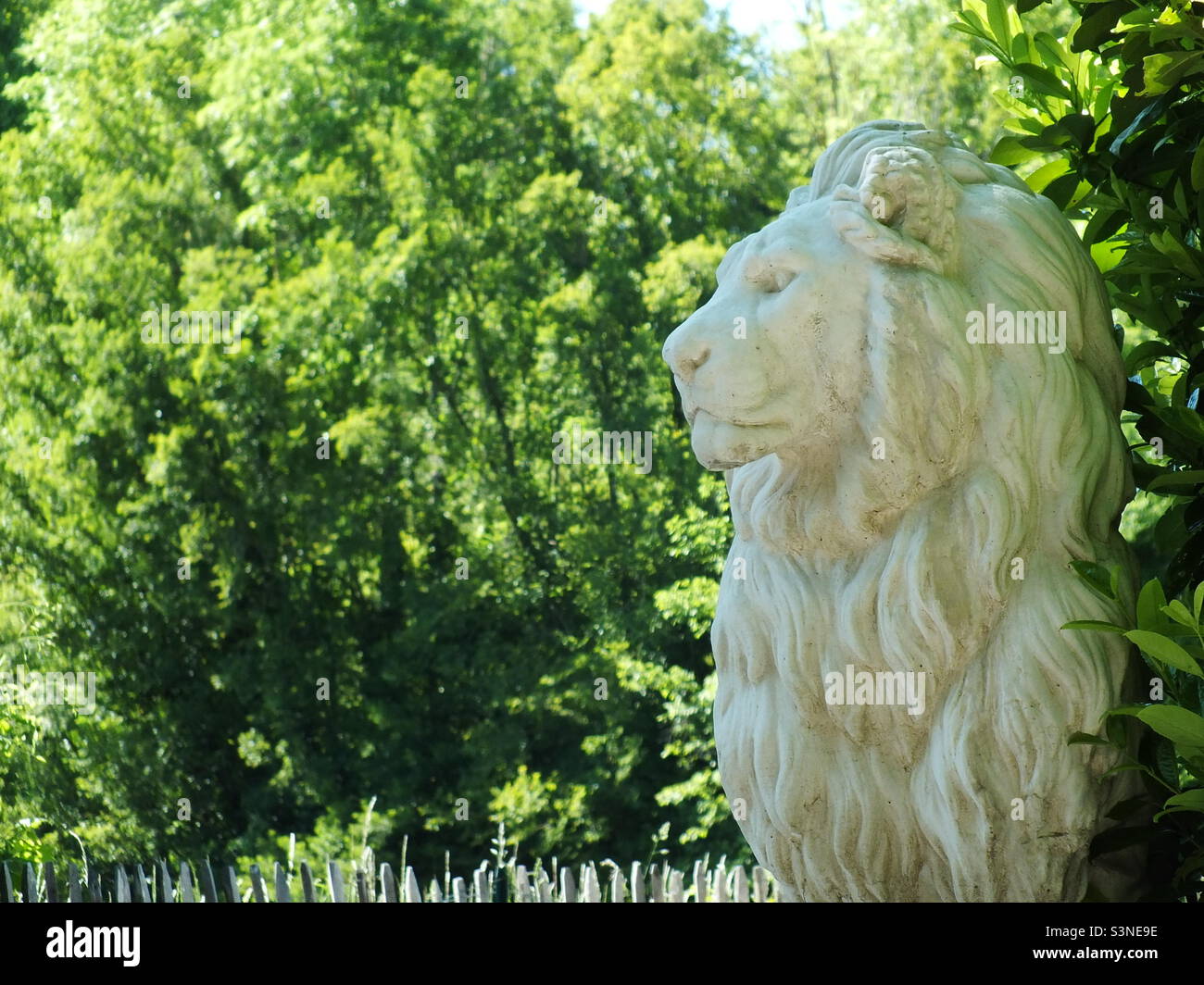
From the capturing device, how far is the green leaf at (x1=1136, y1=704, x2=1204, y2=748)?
6.47 feet

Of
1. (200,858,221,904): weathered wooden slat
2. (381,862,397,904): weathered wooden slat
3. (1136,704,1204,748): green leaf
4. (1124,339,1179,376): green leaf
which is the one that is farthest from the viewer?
(200,858,221,904): weathered wooden slat

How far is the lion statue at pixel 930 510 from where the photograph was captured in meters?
2.10

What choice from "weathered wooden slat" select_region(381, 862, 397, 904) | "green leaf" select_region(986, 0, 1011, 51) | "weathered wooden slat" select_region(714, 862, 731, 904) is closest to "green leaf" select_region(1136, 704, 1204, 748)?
"green leaf" select_region(986, 0, 1011, 51)

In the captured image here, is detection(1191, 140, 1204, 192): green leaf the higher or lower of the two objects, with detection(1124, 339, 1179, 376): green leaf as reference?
higher

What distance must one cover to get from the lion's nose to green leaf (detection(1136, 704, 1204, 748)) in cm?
74

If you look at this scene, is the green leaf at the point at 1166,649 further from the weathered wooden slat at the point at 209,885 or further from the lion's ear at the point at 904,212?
the weathered wooden slat at the point at 209,885

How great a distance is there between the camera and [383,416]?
453 inches

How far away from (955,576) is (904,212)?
51 cm

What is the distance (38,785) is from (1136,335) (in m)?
7.67

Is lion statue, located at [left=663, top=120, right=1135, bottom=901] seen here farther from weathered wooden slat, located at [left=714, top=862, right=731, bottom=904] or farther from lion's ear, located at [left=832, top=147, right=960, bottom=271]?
weathered wooden slat, located at [left=714, top=862, right=731, bottom=904]

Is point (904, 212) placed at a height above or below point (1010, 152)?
below

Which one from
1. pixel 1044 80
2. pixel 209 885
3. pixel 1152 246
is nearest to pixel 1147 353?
pixel 1152 246

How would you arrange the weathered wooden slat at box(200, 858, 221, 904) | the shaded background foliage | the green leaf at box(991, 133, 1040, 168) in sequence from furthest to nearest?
the shaded background foliage, the weathered wooden slat at box(200, 858, 221, 904), the green leaf at box(991, 133, 1040, 168)

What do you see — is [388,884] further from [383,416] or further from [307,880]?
[383,416]
